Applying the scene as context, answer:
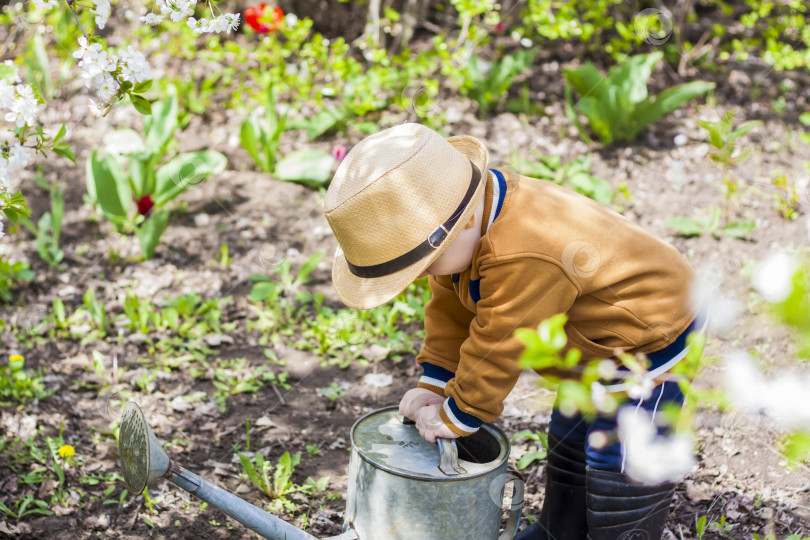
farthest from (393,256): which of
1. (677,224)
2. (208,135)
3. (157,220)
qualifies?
(208,135)

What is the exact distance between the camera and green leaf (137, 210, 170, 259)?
3148mm

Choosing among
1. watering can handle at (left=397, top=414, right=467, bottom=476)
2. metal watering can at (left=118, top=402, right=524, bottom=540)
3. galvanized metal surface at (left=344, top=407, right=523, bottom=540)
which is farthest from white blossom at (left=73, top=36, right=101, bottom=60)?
watering can handle at (left=397, top=414, right=467, bottom=476)

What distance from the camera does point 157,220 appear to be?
3158 mm

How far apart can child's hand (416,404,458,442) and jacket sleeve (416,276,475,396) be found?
131mm

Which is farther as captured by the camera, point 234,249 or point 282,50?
point 282,50

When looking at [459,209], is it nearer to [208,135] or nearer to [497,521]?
[497,521]

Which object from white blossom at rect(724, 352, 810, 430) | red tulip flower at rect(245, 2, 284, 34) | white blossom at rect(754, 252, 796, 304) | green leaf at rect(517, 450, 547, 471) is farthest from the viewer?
red tulip flower at rect(245, 2, 284, 34)

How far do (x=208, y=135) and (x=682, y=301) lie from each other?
10.8 ft

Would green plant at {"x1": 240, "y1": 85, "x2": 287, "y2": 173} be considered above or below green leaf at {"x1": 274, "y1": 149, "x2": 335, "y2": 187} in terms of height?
→ above

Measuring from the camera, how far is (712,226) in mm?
3295

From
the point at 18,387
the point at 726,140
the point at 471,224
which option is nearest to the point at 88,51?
the point at 471,224

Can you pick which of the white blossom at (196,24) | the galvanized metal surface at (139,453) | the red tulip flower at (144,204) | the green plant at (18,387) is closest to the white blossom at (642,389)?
the galvanized metal surface at (139,453)

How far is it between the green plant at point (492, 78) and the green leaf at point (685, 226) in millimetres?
1365

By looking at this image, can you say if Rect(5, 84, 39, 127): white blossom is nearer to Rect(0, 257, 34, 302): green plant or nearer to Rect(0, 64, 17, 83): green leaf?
Rect(0, 64, 17, 83): green leaf
